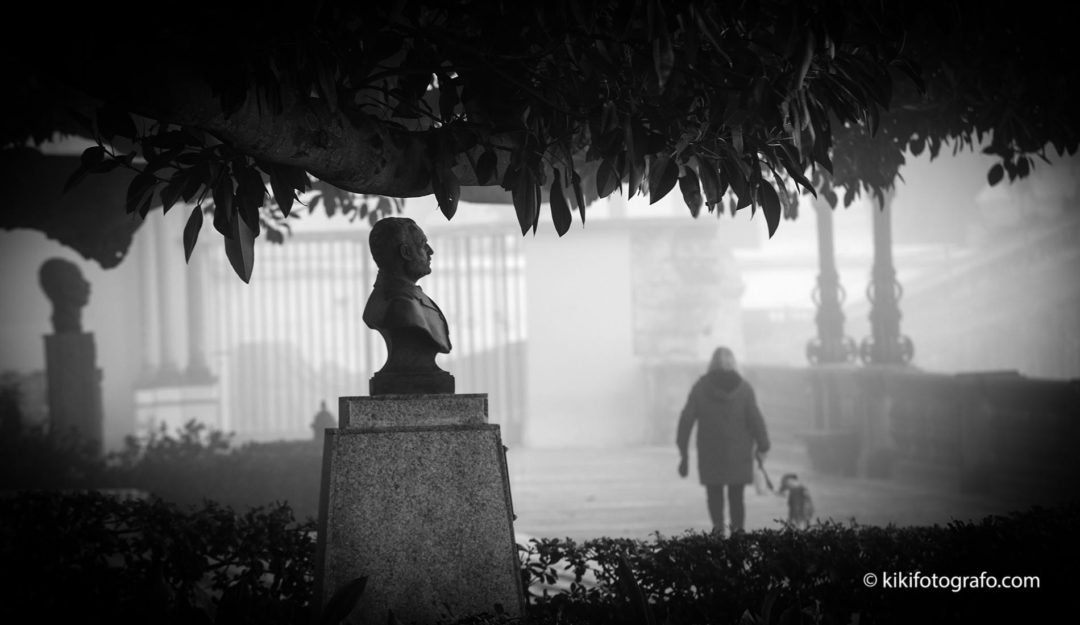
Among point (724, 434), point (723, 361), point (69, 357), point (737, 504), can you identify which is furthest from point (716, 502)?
point (69, 357)

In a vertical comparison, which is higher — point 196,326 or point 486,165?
point 196,326

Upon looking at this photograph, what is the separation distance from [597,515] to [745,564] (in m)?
5.19

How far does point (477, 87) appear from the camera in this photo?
3.44 meters

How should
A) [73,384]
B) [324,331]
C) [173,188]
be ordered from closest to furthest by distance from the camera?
[173,188] < [73,384] < [324,331]

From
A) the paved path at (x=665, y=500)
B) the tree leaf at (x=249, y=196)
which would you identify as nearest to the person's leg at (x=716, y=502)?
the paved path at (x=665, y=500)

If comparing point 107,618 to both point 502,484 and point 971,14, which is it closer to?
point 502,484

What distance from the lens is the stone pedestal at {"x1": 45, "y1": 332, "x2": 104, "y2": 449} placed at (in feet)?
35.2

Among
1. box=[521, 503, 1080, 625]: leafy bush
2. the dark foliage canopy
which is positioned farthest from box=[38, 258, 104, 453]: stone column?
the dark foliage canopy

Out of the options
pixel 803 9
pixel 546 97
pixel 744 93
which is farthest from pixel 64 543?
pixel 803 9

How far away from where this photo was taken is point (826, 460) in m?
13.4

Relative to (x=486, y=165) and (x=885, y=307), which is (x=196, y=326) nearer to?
(x=885, y=307)

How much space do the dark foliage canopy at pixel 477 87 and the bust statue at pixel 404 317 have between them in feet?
1.86

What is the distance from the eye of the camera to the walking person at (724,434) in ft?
27.1

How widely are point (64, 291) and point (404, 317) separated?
772cm
